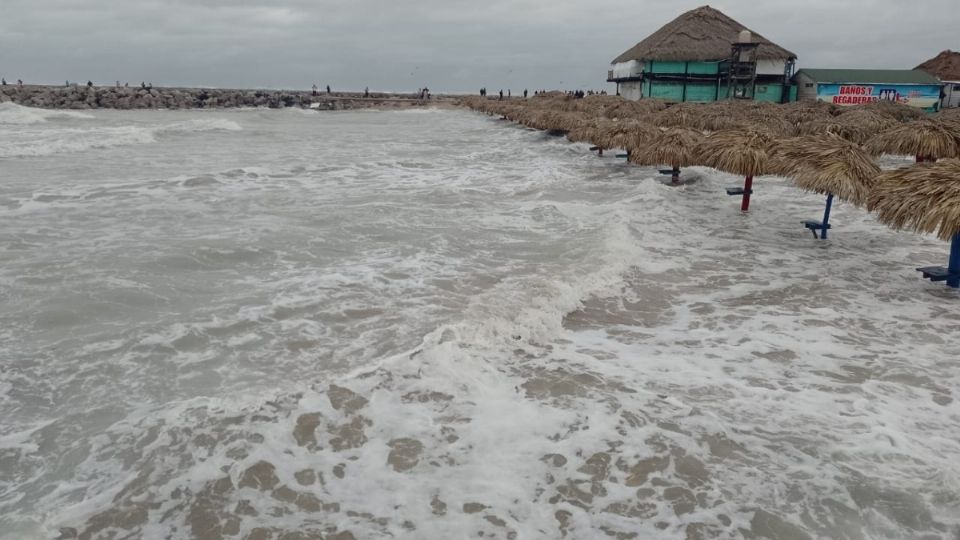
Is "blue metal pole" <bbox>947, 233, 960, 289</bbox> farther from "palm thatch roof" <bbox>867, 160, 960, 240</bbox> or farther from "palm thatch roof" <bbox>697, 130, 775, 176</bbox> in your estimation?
"palm thatch roof" <bbox>697, 130, 775, 176</bbox>

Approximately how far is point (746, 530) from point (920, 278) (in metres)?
6.99

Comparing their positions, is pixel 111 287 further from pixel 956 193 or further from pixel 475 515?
pixel 956 193

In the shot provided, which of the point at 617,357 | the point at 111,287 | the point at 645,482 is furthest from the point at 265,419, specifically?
the point at 111,287

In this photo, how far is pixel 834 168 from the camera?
947cm

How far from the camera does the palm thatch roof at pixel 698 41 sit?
42.3 m

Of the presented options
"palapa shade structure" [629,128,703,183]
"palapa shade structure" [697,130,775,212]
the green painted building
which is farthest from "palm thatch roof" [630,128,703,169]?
the green painted building

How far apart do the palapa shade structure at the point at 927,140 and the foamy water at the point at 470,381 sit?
3.25 metres

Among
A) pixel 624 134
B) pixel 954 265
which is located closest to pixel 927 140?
pixel 954 265

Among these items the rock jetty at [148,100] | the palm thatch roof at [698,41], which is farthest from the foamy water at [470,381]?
the rock jetty at [148,100]

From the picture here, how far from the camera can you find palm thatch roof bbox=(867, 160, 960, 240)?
6.81 metres

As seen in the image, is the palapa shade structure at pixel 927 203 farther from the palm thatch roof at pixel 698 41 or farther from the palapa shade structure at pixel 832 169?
the palm thatch roof at pixel 698 41

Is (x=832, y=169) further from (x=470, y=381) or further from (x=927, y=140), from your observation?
(x=470, y=381)

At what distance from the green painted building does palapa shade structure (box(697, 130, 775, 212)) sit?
31.6m

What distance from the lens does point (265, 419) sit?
4512 millimetres
